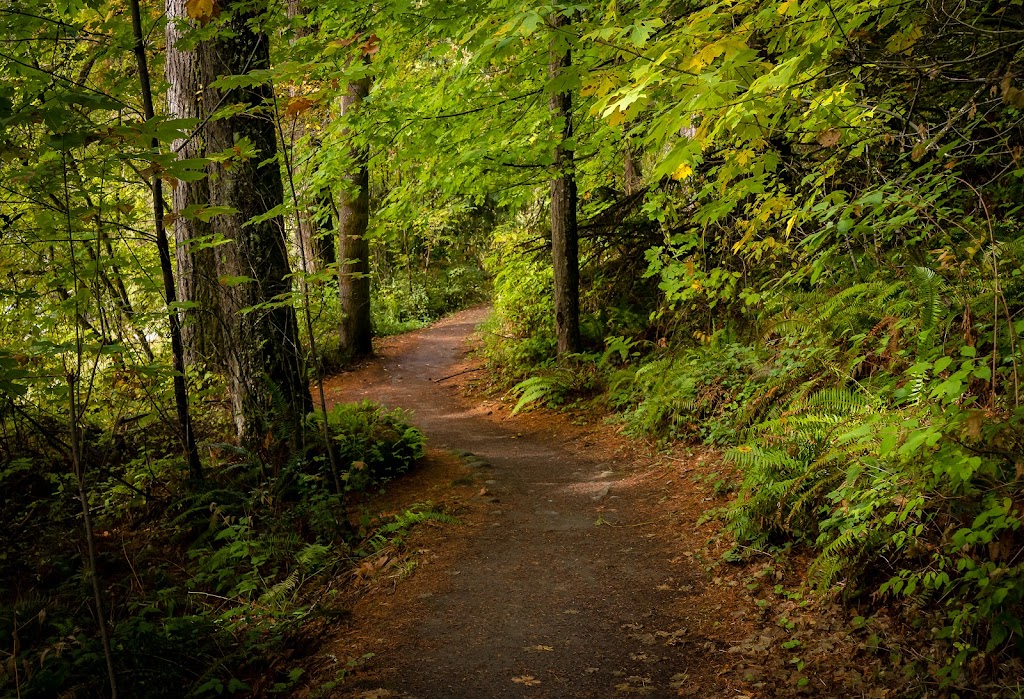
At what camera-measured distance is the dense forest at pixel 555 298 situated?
142 inches

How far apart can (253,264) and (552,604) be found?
14.2ft

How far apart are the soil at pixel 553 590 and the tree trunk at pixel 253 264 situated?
160 cm

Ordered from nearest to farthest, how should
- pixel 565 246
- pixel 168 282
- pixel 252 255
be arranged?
1. pixel 168 282
2. pixel 252 255
3. pixel 565 246

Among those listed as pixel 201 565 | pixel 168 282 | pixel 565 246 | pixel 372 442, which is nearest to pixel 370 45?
pixel 168 282

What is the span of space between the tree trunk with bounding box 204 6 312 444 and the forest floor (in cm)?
154

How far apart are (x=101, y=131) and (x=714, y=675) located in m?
4.29

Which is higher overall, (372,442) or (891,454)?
(891,454)

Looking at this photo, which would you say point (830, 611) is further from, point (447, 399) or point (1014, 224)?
point (447, 399)

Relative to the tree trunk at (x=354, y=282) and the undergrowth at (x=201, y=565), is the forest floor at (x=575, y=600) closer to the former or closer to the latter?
the undergrowth at (x=201, y=565)

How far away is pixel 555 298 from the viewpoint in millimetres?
11281

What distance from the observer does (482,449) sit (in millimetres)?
9133

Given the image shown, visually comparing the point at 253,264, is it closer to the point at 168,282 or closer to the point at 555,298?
the point at 168,282

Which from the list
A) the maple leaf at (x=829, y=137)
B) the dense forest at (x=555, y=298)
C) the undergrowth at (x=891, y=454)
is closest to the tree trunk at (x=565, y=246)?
the dense forest at (x=555, y=298)

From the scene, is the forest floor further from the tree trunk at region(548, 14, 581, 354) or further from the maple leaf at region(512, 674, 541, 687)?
the tree trunk at region(548, 14, 581, 354)
